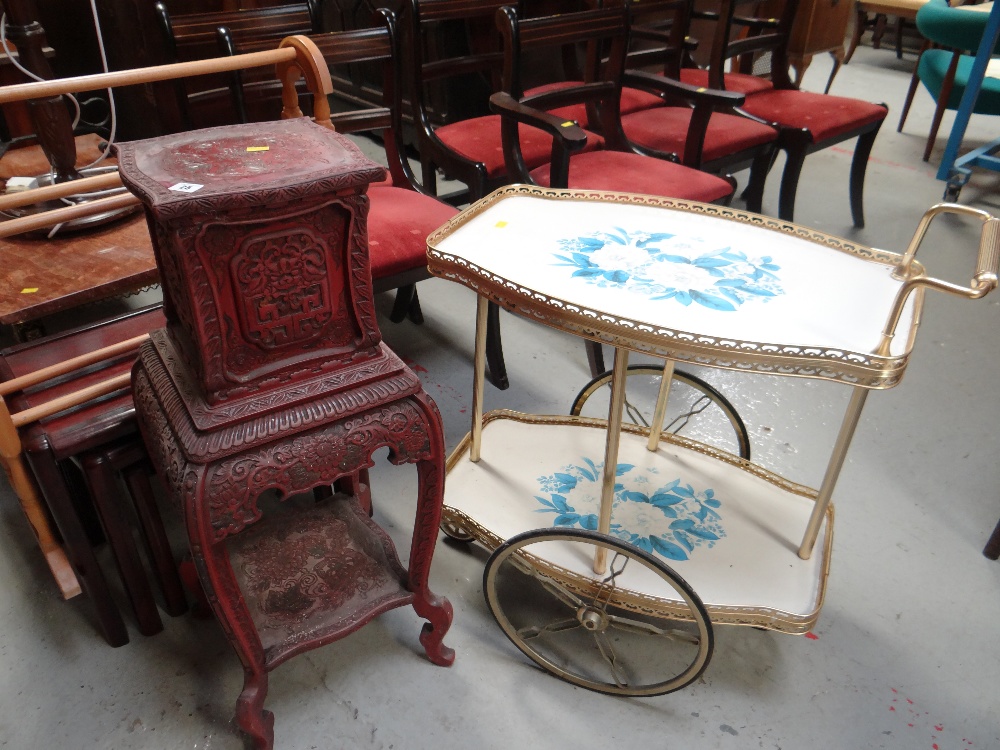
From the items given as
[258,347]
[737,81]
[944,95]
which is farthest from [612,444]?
[944,95]

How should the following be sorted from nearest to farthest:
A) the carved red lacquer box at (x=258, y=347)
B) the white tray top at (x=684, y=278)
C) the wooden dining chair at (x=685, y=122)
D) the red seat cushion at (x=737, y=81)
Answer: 1. the carved red lacquer box at (x=258, y=347)
2. the white tray top at (x=684, y=278)
3. the wooden dining chair at (x=685, y=122)
4. the red seat cushion at (x=737, y=81)

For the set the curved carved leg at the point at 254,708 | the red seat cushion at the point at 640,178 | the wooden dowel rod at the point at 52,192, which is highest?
the wooden dowel rod at the point at 52,192

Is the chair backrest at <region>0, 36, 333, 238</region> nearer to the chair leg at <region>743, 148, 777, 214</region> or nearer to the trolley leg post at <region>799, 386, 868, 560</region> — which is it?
the trolley leg post at <region>799, 386, 868, 560</region>

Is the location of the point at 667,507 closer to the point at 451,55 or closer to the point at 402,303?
the point at 402,303

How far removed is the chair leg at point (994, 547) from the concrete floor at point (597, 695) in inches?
0.9

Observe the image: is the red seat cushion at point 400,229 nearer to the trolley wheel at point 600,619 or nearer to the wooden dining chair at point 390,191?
the wooden dining chair at point 390,191

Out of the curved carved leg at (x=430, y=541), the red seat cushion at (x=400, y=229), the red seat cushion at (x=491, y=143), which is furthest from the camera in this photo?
the red seat cushion at (x=491, y=143)

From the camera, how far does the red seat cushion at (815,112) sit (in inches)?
106

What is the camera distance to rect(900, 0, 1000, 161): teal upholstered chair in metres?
3.45

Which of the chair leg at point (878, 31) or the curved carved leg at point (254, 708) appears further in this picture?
the chair leg at point (878, 31)

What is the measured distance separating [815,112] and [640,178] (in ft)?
3.58

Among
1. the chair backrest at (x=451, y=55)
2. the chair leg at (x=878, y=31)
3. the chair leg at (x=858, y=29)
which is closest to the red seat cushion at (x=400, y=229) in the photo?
the chair backrest at (x=451, y=55)

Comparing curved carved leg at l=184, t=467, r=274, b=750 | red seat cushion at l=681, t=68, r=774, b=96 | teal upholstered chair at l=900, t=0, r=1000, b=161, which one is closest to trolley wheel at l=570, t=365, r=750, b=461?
curved carved leg at l=184, t=467, r=274, b=750

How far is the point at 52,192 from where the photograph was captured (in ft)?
4.17
